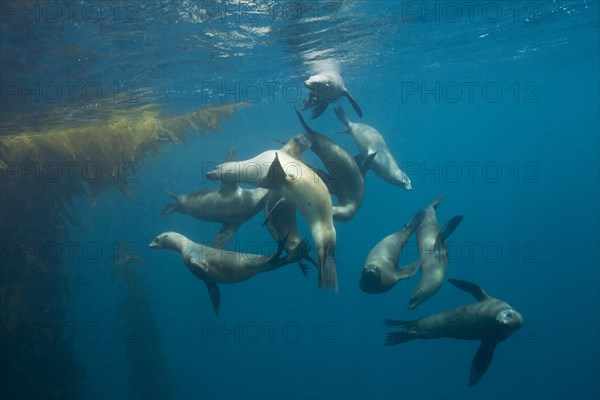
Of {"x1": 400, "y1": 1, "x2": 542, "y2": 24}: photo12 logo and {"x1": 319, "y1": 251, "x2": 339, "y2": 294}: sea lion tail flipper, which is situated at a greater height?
{"x1": 400, "y1": 1, "x2": 542, "y2": 24}: photo12 logo

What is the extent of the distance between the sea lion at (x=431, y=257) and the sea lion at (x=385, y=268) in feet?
0.61

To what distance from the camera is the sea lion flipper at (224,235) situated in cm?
693

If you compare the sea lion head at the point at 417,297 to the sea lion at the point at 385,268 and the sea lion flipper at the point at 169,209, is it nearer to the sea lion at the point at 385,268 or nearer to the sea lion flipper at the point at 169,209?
the sea lion at the point at 385,268

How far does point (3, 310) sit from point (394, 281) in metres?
11.5

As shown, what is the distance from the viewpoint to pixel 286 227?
5.25m

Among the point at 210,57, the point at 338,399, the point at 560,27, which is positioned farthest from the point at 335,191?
the point at 338,399

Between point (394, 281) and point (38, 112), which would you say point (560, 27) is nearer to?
point (394, 281)

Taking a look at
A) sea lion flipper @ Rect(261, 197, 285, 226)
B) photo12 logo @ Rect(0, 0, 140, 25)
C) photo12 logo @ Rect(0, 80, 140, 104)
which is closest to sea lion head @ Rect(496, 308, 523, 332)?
sea lion flipper @ Rect(261, 197, 285, 226)

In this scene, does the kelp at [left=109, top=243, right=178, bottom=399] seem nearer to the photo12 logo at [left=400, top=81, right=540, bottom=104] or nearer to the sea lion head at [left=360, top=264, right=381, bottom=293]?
the sea lion head at [left=360, top=264, right=381, bottom=293]

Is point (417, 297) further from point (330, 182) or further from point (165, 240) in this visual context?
point (165, 240)

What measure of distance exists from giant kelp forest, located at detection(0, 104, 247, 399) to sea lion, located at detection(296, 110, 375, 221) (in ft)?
34.4

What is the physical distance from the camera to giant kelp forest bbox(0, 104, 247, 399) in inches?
467

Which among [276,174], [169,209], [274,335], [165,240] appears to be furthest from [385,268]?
[274,335]

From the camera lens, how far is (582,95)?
60062mm
